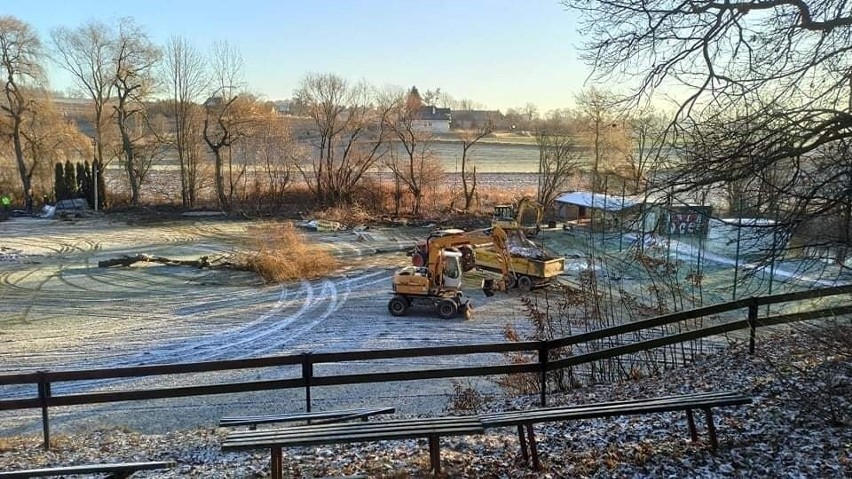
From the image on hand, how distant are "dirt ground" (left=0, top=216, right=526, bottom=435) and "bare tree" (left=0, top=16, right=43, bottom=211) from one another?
1494cm

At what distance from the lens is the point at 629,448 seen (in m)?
6.27

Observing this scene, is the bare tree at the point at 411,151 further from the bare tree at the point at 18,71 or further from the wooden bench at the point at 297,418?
the wooden bench at the point at 297,418

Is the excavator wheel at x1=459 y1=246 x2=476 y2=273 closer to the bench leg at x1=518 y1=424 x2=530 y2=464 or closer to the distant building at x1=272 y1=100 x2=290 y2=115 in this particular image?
the bench leg at x1=518 y1=424 x2=530 y2=464

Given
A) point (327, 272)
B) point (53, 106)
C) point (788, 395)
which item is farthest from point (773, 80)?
point (53, 106)

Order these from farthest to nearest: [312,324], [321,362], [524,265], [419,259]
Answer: [419,259], [524,265], [312,324], [321,362]

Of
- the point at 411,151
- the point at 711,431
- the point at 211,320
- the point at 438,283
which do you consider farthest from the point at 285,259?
the point at 411,151

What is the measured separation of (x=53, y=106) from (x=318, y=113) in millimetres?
17813

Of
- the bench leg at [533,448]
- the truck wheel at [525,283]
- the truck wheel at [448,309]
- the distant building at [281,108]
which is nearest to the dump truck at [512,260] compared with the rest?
the truck wheel at [525,283]

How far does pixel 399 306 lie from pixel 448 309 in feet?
5.04

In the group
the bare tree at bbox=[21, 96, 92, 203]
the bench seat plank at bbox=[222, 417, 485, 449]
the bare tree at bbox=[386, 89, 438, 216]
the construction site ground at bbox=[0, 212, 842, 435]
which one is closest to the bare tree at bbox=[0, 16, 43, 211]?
the bare tree at bbox=[21, 96, 92, 203]

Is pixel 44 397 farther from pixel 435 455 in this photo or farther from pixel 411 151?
pixel 411 151

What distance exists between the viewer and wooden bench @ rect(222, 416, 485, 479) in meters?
5.15

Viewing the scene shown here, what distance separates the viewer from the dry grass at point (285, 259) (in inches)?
950

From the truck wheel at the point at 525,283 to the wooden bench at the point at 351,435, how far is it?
17.0 meters
